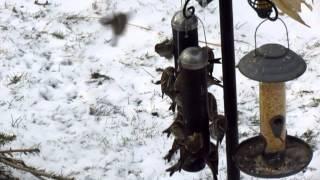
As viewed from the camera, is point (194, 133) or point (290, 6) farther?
point (194, 133)

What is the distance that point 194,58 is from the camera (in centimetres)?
213

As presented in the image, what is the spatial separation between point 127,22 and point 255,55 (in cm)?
335

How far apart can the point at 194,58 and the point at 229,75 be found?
177mm

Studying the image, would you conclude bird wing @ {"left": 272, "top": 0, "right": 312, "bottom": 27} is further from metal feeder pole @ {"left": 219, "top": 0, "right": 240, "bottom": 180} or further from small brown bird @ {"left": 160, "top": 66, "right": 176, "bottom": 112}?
small brown bird @ {"left": 160, "top": 66, "right": 176, "bottom": 112}

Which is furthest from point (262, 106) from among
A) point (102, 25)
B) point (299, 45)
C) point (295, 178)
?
point (102, 25)

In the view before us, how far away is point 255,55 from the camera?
2143 millimetres

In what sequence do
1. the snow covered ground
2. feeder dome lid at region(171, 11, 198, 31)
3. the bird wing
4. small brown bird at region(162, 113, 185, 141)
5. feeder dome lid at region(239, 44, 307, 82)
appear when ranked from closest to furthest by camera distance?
the bird wing → feeder dome lid at region(239, 44, 307, 82) → feeder dome lid at region(171, 11, 198, 31) → small brown bird at region(162, 113, 185, 141) → the snow covered ground

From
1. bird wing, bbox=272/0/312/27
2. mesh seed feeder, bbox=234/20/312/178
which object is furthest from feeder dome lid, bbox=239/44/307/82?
bird wing, bbox=272/0/312/27

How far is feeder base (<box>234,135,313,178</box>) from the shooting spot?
2291 mm

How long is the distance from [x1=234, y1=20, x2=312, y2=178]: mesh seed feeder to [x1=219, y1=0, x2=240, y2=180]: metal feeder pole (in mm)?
51

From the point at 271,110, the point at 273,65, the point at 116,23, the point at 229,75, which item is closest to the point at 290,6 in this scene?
the point at 273,65

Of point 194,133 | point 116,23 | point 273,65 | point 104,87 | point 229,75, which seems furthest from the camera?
point 116,23

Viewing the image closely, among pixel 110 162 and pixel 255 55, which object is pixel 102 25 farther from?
pixel 255 55

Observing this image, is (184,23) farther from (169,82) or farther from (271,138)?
(271,138)
